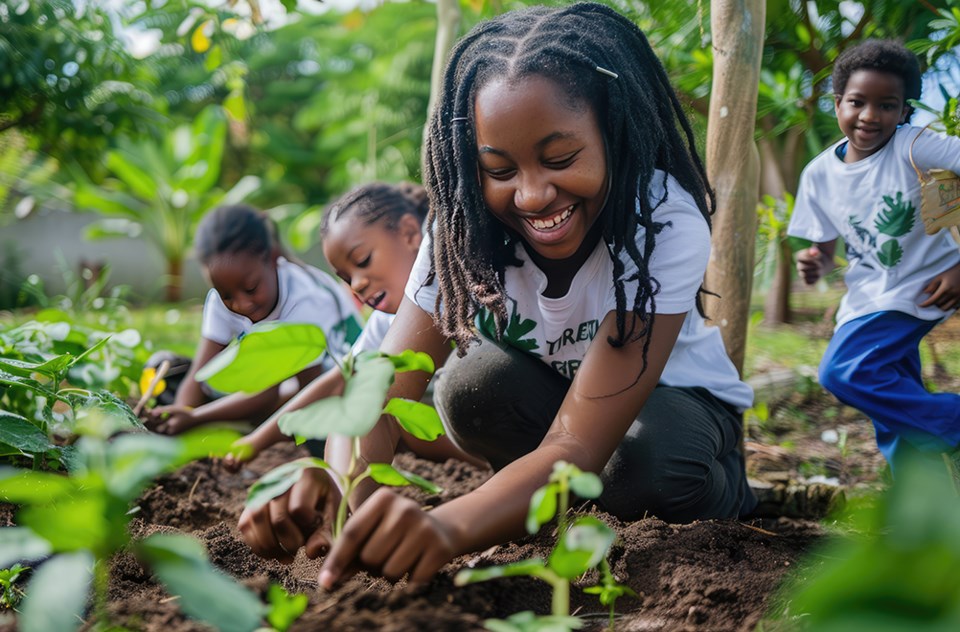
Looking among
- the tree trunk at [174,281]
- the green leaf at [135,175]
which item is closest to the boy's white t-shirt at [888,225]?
the tree trunk at [174,281]

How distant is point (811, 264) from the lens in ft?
7.93

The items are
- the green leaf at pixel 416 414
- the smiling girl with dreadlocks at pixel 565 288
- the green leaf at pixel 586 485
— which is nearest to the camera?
the green leaf at pixel 586 485

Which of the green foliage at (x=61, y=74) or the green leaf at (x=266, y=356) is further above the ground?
the green foliage at (x=61, y=74)

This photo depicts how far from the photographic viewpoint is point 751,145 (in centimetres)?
214

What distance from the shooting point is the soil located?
109 centimetres

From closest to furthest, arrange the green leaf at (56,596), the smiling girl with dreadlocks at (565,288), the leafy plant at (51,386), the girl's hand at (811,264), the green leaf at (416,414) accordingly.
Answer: the green leaf at (56,596) < the green leaf at (416,414) < the smiling girl with dreadlocks at (565,288) < the leafy plant at (51,386) < the girl's hand at (811,264)

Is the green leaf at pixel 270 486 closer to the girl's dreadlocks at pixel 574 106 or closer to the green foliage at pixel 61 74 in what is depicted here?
the girl's dreadlocks at pixel 574 106

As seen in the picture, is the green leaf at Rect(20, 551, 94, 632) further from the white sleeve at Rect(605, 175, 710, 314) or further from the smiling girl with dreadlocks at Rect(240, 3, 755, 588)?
the white sleeve at Rect(605, 175, 710, 314)

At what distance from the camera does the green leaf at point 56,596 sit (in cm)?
75

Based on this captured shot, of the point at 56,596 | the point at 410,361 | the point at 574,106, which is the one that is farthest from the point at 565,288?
the point at 56,596

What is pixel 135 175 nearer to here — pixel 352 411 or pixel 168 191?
pixel 168 191

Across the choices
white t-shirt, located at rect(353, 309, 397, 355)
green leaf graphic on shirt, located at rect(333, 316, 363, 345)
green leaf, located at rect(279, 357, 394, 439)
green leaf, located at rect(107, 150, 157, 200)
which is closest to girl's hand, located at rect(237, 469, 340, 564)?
green leaf, located at rect(279, 357, 394, 439)

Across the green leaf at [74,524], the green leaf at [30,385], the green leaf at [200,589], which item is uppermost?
the green leaf at [74,524]

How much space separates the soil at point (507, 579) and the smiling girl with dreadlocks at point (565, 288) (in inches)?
3.8
